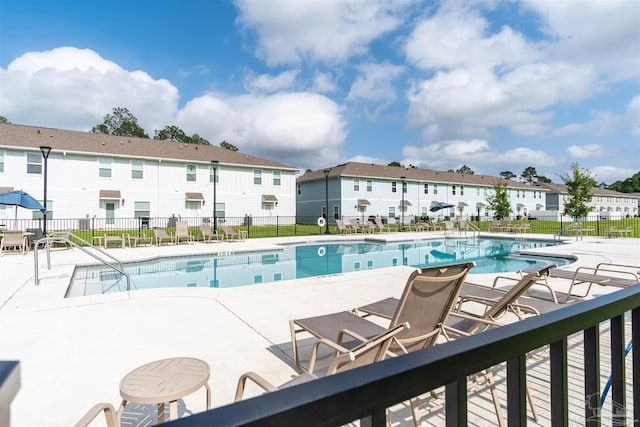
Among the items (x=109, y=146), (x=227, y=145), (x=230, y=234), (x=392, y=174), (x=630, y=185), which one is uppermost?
(x=227, y=145)

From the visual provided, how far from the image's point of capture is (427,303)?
294 centimetres

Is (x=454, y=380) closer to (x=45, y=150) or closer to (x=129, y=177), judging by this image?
(x=45, y=150)

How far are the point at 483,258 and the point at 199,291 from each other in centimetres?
1214

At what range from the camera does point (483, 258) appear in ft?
47.5

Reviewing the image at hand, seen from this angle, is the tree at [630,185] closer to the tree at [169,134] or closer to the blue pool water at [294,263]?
the blue pool water at [294,263]

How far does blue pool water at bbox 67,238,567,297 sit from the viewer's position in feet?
32.7

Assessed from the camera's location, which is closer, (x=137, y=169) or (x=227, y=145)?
(x=137, y=169)

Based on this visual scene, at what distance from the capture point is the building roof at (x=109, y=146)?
23297 millimetres

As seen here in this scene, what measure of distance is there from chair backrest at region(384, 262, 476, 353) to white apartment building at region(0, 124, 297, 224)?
2105 centimetres

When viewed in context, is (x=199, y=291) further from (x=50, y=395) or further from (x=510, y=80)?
(x=510, y=80)

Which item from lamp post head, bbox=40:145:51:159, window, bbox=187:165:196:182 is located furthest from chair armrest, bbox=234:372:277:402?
window, bbox=187:165:196:182

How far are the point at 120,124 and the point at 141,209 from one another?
27.8 meters

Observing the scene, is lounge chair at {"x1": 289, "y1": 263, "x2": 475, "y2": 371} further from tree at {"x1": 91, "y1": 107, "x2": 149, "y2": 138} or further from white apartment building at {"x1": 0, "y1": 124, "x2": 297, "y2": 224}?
tree at {"x1": 91, "y1": 107, "x2": 149, "y2": 138}

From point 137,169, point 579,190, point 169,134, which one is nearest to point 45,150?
point 137,169
